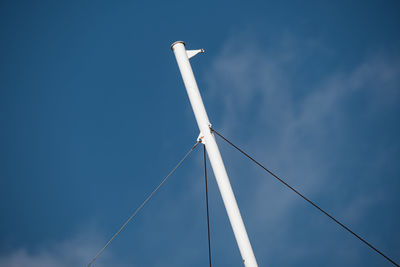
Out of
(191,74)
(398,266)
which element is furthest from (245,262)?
(191,74)

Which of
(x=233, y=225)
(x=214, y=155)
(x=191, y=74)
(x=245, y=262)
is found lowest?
(x=245, y=262)

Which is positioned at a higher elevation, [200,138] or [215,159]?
[200,138]

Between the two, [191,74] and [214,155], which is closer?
[214,155]

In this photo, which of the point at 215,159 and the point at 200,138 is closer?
the point at 215,159

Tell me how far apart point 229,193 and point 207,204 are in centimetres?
197

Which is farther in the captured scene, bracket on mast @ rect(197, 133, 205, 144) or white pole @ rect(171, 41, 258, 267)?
bracket on mast @ rect(197, 133, 205, 144)

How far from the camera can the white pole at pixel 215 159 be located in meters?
7.93

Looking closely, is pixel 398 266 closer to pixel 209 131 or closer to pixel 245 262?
pixel 245 262

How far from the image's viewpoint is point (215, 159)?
839 cm

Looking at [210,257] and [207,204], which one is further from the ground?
[207,204]

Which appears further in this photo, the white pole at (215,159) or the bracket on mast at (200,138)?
the bracket on mast at (200,138)

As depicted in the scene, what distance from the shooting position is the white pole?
793 cm

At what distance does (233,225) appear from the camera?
807cm

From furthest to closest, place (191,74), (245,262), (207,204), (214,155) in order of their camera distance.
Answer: (207,204) → (191,74) → (214,155) → (245,262)
